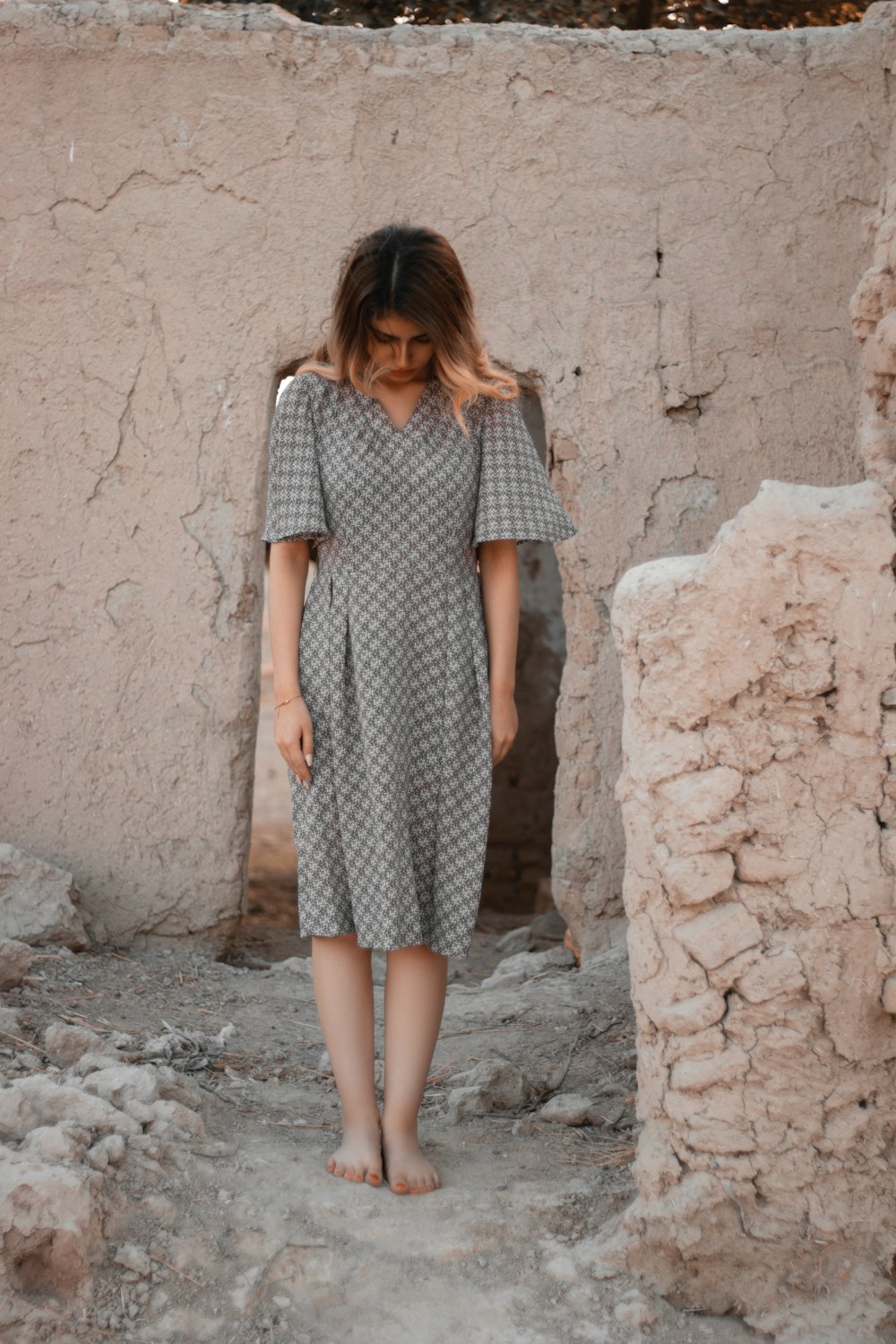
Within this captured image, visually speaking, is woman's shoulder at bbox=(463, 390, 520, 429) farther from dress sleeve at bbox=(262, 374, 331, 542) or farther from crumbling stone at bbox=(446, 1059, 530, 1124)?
crumbling stone at bbox=(446, 1059, 530, 1124)

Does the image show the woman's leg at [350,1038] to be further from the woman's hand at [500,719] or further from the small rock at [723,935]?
the small rock at [723,935]

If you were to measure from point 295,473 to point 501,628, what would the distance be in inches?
18.9

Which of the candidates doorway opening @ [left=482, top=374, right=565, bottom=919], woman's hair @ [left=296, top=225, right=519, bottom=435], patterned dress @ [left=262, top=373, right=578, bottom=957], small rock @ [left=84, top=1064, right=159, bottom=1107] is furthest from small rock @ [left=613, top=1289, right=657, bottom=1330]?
doorway opening @ [left=482, top=374, right=565, bottom=919]

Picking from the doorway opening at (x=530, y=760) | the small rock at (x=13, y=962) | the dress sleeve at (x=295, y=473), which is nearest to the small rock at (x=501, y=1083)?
the small rock at (x=13, y=962)

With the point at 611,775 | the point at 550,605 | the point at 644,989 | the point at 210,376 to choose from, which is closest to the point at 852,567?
the point at 644,989

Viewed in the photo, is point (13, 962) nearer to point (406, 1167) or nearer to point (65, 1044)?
point (65, 1044)

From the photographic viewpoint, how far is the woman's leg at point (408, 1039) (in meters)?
2.48

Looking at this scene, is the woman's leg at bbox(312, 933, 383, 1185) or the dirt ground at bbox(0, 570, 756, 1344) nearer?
the dirt ground at bbox(0, 570, 756, 1344)

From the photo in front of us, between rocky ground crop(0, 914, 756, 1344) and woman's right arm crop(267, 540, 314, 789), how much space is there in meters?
0.68

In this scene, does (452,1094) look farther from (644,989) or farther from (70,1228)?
(70,1228)

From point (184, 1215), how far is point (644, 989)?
0.84 m

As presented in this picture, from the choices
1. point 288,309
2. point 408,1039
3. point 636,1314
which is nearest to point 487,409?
point 408,1039

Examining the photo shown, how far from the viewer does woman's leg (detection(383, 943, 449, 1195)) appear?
248cm

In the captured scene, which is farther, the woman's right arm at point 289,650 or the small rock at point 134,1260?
the woman's right arm at point 289,650
